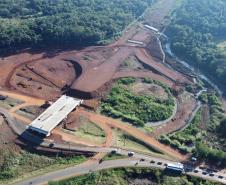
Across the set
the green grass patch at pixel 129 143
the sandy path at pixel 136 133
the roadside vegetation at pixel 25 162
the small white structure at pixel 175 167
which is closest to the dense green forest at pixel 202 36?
the sandy path at pixel 136 133

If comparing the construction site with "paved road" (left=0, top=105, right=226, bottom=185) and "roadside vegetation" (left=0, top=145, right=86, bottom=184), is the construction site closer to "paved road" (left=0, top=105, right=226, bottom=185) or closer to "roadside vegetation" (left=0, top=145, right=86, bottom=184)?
"paved road" (left=0, top=105, right=226, bottom=185)

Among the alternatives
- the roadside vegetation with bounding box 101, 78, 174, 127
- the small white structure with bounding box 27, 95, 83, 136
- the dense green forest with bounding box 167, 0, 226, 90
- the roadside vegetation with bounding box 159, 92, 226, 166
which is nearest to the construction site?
the small white structure with bounding box 27, 95, 83, 136

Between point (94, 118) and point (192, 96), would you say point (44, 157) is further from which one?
point (192, 96)

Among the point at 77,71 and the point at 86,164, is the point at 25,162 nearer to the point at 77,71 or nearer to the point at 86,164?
the point at 86,164

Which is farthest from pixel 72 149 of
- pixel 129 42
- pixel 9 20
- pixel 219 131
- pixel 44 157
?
pixel 9 20

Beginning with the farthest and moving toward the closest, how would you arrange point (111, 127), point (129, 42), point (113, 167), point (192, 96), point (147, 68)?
point (129, 42), point (147, 68), point (192, 96), point (111, 127), point (113, 167)
